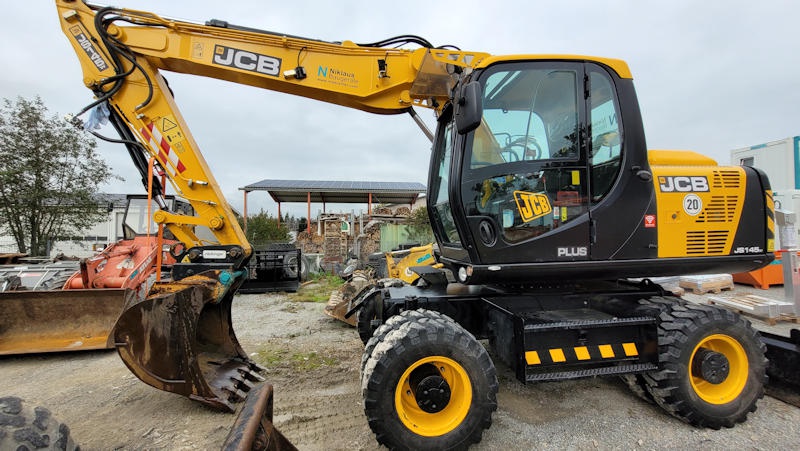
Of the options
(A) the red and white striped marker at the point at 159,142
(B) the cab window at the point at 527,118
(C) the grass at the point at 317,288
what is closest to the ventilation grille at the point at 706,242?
(B) the cab window at the point at 527,118

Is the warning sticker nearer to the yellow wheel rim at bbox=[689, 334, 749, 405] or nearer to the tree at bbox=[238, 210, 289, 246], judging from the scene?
the yellow wheel rim at bbox=[689, 334, 749, 405]

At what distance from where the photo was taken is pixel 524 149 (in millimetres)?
2902

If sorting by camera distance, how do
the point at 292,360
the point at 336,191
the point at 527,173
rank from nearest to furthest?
the point at 527,173 < the point at 292,360 < the point at 336,191

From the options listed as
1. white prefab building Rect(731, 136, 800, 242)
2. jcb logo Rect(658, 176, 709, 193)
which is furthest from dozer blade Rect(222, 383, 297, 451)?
white prefab building Rect(731, 136, 800, 242)

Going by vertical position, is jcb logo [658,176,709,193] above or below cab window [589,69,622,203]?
below

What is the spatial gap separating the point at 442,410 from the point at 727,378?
2427mm

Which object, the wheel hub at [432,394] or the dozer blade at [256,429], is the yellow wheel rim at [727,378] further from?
the dozer blade at [256,429]

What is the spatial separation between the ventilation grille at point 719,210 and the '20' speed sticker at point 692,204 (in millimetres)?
51

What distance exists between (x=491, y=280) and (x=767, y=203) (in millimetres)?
2549

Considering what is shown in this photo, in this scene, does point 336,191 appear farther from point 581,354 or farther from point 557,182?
point 581,354

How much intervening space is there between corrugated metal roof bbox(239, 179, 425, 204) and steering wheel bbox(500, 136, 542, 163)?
1949 centimetres

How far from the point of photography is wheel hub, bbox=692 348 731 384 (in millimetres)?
2811

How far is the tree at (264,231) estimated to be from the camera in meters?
18.7

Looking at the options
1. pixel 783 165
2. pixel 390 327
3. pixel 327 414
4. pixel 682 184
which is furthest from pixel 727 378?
pixel 783 165
